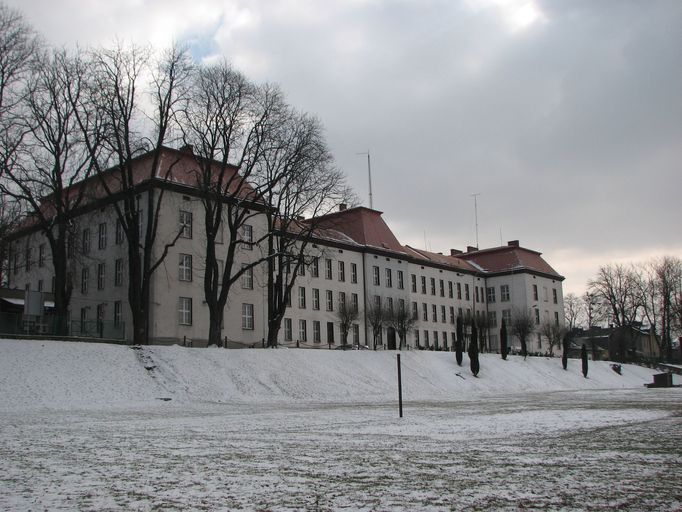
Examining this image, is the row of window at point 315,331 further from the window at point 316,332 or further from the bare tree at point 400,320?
the bare tree at point 400,320

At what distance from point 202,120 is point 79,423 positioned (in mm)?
25633

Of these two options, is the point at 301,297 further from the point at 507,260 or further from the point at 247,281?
the point at 507,260

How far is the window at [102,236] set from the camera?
50625 millimetres

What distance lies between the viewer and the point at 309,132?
4141cm

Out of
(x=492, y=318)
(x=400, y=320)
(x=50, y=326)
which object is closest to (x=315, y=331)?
(x=400, y=320)

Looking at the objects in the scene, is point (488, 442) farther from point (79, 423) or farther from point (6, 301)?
point (6, 301)

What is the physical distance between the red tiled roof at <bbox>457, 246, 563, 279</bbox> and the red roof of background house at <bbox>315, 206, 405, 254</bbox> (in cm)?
2291

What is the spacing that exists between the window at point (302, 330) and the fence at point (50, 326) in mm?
19097

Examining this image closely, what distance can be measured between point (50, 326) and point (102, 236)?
49.3 ft

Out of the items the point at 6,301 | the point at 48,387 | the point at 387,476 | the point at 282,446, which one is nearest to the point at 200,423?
the point at 282,446

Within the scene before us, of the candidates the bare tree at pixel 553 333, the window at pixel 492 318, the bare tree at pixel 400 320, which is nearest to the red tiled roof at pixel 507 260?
the window at pixel 492 318

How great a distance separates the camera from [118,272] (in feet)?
159

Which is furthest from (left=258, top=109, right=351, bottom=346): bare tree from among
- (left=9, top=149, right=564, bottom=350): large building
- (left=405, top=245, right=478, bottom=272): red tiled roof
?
(left=405, top=245, right=478, bottom=272): red tiled roof

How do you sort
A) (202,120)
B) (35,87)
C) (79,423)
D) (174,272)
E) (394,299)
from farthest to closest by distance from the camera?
1. (394,299)
2. (174,272)
3. (202,120)
4. (35,87)
5. (79,423)
